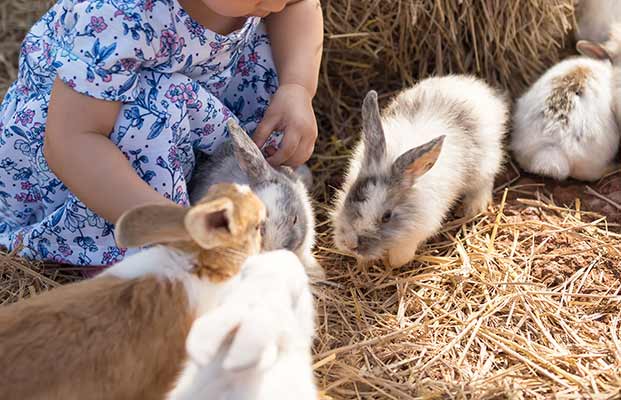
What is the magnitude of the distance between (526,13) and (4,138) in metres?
2.28

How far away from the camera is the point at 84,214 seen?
248cm

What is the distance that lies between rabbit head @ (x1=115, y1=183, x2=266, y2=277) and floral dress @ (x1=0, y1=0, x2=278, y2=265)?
2.25 ft

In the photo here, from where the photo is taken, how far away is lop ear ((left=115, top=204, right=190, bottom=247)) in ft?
5.56

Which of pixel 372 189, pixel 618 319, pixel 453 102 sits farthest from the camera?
pixel 453 102

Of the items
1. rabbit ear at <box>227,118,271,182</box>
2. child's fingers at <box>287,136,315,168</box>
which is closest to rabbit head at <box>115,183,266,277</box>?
rabbit ear at <box>227,118,271,182</box>

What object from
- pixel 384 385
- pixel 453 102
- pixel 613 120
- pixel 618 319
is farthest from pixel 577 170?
pixel 384 385

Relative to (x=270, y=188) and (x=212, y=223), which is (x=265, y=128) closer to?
(x=270, y=188)

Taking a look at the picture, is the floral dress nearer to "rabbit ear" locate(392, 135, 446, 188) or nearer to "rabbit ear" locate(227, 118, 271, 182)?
"rabbit ear" locate(227, 118, 271, 182)

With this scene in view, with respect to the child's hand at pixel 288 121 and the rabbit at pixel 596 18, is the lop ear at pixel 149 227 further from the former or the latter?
the rabbit at pixel 596 18

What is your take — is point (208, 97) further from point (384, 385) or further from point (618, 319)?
point (618, 319)

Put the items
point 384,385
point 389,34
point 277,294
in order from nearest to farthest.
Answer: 1. point 277,294
2. point 384,385
3. point 389,34

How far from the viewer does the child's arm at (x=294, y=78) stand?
2654 mm

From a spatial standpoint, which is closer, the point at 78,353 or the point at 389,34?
the point at 78,353

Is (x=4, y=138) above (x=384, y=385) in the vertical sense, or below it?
above
